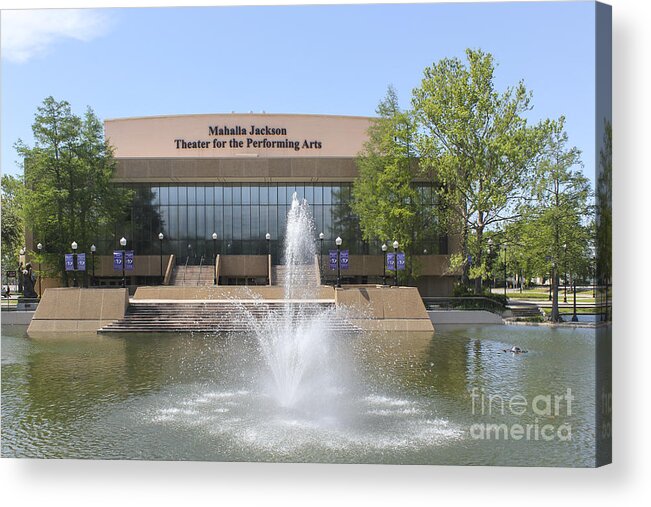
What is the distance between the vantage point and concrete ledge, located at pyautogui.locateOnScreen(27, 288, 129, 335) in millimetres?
23031

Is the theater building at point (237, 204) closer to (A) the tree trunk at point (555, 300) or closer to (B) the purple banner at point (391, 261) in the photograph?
(B) the purple banner at point (391, 261)

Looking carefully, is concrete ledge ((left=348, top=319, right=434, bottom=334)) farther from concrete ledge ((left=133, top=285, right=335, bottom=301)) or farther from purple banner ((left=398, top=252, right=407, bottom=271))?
purple banner ((left=398, top=252, right=407, bottom=271))

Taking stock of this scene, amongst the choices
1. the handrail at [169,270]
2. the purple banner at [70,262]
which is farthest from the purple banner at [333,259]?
the purple banner at [70,262]

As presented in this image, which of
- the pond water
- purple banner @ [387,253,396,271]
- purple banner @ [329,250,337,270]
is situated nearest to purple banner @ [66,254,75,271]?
the pond water

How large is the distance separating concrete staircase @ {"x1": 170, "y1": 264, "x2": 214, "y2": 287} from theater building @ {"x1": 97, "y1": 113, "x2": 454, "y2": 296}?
3.28 feet

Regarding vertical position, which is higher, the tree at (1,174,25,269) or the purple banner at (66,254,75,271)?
the tree at (1,174,25,269)

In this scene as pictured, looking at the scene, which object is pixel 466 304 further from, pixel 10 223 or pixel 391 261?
pixel 10 223

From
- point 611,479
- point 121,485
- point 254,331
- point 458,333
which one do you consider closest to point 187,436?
point 121,485

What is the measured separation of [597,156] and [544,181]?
20.0 meters

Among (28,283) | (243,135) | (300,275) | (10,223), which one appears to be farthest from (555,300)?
(10,223)

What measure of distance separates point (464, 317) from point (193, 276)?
18665 mm

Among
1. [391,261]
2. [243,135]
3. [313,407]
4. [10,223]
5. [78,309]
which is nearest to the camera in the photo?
[313,407]

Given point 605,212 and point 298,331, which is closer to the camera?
point 605,212

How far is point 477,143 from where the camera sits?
28125 millimetres
